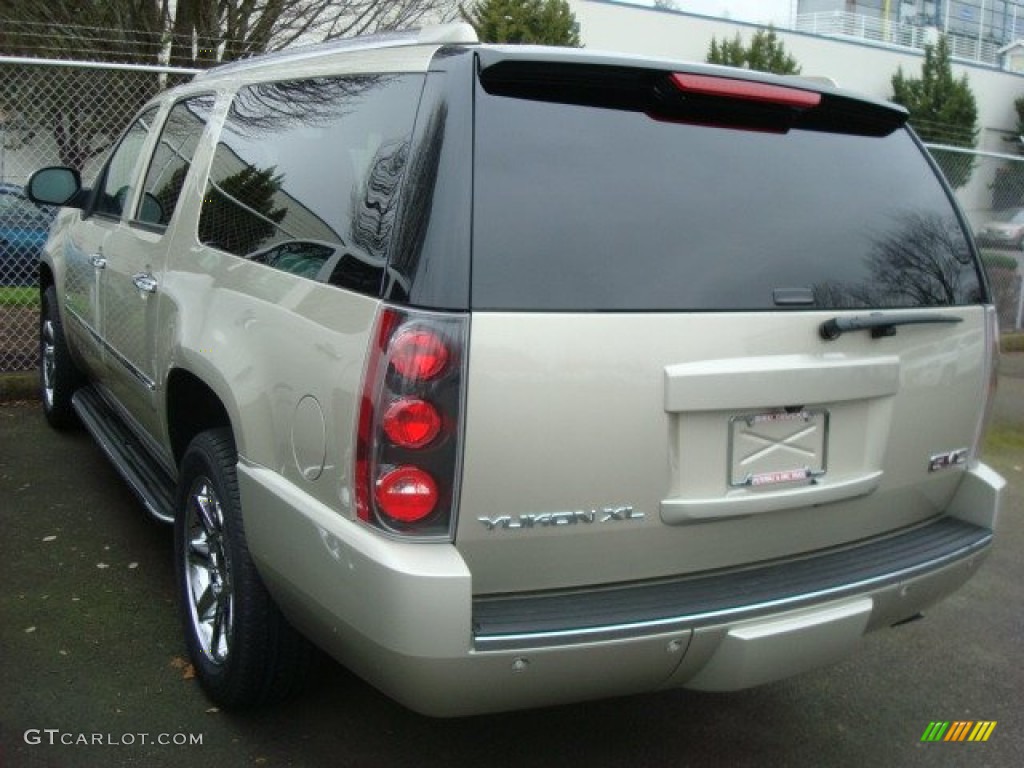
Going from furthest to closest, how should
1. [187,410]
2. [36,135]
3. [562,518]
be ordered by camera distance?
[36,135] < [187,410] < [562,518]

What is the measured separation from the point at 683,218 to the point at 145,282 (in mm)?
2141

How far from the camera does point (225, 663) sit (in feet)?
9.62

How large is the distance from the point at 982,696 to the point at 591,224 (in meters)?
2.29

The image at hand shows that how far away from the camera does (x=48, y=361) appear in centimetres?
602

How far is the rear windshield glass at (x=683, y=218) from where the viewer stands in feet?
7.47

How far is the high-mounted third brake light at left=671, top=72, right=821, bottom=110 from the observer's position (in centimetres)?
248

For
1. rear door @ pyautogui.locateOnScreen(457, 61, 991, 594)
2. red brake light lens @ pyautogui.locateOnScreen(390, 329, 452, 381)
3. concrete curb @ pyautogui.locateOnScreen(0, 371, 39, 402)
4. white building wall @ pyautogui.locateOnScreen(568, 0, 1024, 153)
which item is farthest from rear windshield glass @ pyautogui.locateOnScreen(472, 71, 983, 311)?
white building wall @ pyautogui.locateOnScreen(568, 0, 1024, 153)

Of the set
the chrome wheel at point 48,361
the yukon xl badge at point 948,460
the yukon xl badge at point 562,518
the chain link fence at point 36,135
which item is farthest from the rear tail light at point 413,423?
the chain link fence at point 36,135

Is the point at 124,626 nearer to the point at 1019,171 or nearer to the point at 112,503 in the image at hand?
the point at 112,503

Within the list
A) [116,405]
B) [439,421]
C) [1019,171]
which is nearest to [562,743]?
[439,421]

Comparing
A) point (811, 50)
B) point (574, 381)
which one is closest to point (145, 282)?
point (574, 381)

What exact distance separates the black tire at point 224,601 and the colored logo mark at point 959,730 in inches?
77.2

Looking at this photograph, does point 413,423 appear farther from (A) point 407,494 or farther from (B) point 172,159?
(B) point 172,159

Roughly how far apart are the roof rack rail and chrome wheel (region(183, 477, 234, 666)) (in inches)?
53.9
